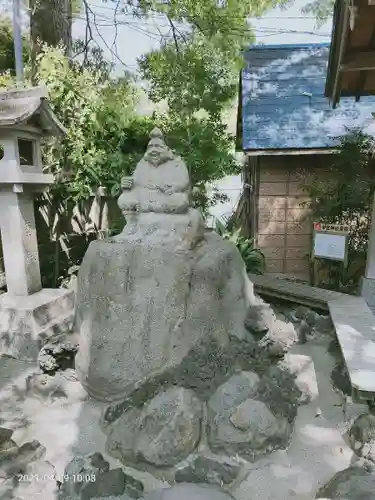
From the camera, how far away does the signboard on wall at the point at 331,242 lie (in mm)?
5527

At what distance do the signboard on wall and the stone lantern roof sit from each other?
368 centimetres

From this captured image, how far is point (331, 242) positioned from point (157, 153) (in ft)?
9.28

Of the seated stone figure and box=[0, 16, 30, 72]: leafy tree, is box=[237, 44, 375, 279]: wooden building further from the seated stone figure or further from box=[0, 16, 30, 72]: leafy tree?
box=[0, 16, 30, 72]: leafy tree

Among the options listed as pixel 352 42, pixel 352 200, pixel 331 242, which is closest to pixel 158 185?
pixel 352 42

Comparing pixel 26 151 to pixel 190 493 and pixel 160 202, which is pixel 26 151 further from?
pixel 190 493

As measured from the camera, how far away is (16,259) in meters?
5.03

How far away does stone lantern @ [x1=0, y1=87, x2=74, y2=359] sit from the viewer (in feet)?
15.6

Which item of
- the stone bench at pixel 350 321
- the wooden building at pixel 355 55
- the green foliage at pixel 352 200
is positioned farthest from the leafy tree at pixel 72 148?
the wooden building at pixel 355 55

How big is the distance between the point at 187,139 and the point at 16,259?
3.81 meters

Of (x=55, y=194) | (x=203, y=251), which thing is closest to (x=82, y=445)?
(x=203, y=251)

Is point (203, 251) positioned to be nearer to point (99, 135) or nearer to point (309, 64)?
point (99, 135)

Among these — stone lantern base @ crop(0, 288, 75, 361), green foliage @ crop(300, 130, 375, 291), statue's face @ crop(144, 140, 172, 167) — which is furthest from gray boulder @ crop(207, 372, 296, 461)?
green foliage @ crop(300, 130, 375, 291)

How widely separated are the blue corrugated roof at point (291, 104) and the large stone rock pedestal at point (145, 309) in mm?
4814

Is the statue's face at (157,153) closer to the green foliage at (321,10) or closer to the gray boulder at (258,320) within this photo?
the gray boulder at (258,320)
